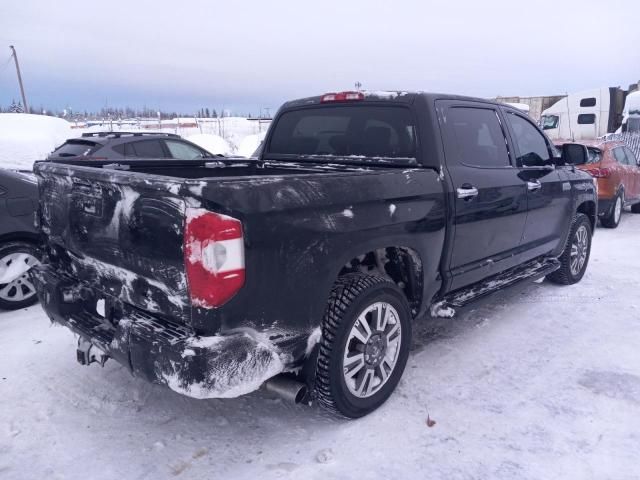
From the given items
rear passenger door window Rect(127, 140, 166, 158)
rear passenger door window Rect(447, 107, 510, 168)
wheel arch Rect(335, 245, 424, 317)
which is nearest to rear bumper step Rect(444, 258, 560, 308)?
wheel arch Rect(335, 245, 424, 317)

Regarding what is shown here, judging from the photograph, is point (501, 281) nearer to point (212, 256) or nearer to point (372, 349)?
point (372, 349)

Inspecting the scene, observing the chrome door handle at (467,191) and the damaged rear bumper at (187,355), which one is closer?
the damaged rear bumper at (187,355)

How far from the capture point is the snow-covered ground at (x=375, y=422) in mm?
2615

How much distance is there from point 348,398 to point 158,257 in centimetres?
136

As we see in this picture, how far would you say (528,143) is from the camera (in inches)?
181

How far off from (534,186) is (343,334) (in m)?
2.56

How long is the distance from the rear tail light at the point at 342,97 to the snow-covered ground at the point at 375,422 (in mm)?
2013

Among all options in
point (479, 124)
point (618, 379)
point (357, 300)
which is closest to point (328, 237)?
point (357, 300)

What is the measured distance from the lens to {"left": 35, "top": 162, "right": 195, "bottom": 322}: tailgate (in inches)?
89.4

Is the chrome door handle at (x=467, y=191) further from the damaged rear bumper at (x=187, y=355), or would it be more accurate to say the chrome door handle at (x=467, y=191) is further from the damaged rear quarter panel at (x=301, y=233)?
the damaged rear bumper at (x=187, y=355)

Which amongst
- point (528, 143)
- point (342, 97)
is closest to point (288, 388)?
point (342, 97)

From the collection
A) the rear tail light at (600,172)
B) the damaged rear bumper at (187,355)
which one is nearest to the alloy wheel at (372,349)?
the damaged rear bumper at (187,355)

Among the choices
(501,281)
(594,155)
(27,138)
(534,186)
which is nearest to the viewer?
(501,281)

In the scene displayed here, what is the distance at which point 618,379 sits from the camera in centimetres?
353
